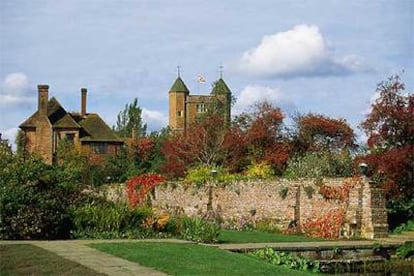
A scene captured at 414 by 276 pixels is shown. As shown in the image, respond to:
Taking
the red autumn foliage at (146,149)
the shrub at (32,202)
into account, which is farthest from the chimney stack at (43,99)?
the shrub at (32,202)

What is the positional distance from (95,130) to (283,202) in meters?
44.4

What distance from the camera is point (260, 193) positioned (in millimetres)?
28609

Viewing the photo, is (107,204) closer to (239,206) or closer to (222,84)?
(239,206)

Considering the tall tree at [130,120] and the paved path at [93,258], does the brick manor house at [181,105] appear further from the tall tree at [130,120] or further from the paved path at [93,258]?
the paved path at [93,258]

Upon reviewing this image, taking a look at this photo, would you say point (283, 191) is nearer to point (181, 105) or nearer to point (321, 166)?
point (321, 166)

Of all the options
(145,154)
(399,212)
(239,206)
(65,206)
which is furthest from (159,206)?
(145,154)

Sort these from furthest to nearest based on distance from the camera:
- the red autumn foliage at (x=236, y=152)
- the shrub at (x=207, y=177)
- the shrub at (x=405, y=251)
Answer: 1. the red autumn foliage at (x=236, y=152)
2. the shrub at (x=207, y=177)
3. the shrub at (x=405, y=251)

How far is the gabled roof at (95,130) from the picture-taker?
68.6 m

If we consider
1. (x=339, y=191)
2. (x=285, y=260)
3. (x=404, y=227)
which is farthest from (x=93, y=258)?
(x=404, y=227)

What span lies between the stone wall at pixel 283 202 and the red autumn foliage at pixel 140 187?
80 cm

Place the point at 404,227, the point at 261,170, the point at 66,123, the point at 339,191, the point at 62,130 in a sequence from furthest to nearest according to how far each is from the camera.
Answer: the point at 66,123
the point at 62,130
the point at 261,170
the point at 404,227
the point at 339,191

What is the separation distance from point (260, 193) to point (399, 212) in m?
5.09

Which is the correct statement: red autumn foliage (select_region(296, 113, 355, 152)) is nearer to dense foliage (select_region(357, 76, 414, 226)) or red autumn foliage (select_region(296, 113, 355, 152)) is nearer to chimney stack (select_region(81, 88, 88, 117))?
dense foliage (select_region(357, 76, 414, 226))

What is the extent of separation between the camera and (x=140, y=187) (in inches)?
1409
